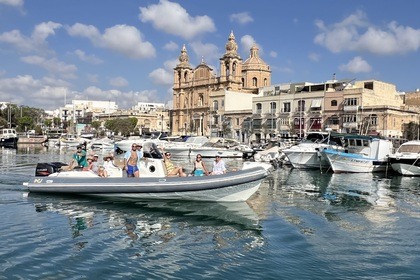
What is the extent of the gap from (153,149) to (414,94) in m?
84.8

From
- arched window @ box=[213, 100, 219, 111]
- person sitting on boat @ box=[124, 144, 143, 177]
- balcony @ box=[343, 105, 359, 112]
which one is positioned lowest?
person sitting on boat @ box=[124, 144, 143, 177]

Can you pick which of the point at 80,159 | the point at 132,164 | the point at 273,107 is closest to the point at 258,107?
the point at 273,107

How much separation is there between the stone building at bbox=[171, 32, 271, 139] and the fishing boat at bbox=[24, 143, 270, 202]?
71781 mm

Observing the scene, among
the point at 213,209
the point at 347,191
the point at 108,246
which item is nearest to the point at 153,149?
the point at 213,209

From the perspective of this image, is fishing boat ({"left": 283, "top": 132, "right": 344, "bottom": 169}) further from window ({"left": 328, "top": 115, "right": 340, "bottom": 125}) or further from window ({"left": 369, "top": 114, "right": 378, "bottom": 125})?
window ({"left": 328, "top": 115, "right": 340, "bottom": 125})

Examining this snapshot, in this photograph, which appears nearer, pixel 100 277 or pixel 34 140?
pixel 100 277

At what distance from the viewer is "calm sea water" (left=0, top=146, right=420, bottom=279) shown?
389 inches

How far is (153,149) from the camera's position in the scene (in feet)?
60.7

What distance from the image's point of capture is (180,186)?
1623cm

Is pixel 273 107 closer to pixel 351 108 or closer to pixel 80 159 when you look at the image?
pixel 351 108

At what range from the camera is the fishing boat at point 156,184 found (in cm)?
1625

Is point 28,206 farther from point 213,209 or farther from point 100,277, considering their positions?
point 100,277

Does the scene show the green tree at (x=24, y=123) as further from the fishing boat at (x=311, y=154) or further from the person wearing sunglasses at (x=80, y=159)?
the person wearing sunglasses at (x=80, y=159)

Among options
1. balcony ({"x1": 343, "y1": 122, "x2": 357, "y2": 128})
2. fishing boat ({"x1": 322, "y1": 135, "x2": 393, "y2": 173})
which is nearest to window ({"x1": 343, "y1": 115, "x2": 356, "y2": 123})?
balcony ({"x1": 343, "y1": 122, "x2": 357, "y2": 128})
